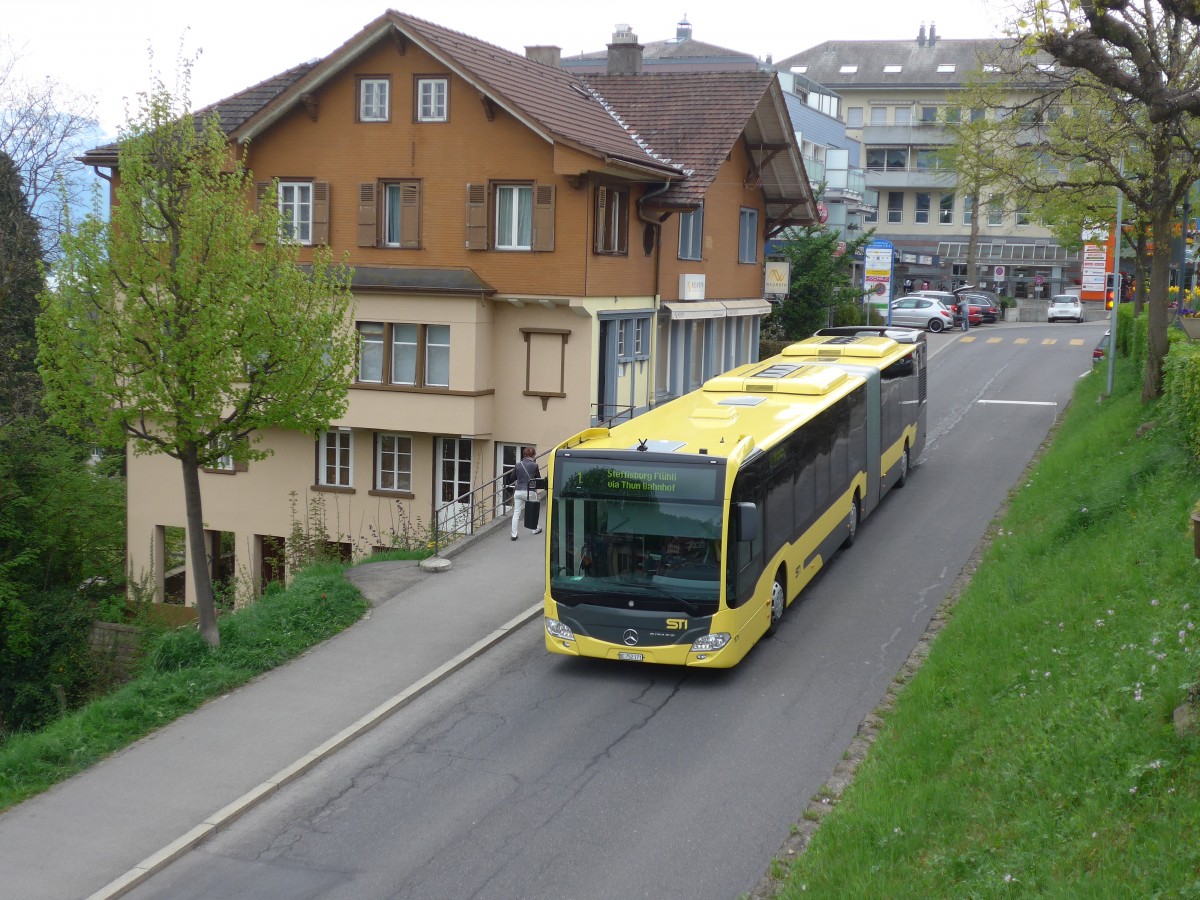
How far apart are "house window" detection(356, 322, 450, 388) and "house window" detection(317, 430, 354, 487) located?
1.75 meters

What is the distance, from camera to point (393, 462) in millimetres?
27141

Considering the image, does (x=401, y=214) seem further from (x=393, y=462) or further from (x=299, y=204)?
(x=393, y=462)

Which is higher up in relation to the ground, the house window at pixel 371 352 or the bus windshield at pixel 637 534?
the house window at pixel 371 352

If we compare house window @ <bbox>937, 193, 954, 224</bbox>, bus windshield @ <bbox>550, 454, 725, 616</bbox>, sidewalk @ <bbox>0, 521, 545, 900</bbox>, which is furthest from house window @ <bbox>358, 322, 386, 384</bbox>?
house window @ <bbox>937, 193, 954, 224</bbox>

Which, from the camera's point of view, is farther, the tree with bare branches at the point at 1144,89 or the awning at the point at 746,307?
the awning at the point at 746,307

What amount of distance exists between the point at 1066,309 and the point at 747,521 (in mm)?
55304

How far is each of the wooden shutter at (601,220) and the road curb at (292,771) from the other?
34.1 feet

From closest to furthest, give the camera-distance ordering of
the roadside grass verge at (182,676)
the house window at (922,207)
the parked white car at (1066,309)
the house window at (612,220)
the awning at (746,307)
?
the roadside grass verge at (182,676), the house window at (612,220), the awning at (746,307), the parked white car at (1066,309), the house window at (922,207)

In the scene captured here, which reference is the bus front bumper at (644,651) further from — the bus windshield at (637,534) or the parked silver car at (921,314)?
the parked silver car at (921,314)

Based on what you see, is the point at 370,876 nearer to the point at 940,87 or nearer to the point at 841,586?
the point at 841,586

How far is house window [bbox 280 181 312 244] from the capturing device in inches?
1063

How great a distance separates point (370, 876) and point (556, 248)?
16.7 meters

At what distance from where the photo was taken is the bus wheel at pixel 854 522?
67.3ft

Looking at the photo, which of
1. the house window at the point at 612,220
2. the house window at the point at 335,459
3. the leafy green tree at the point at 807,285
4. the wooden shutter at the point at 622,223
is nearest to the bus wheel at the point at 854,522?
the house window at the point at 612,220
